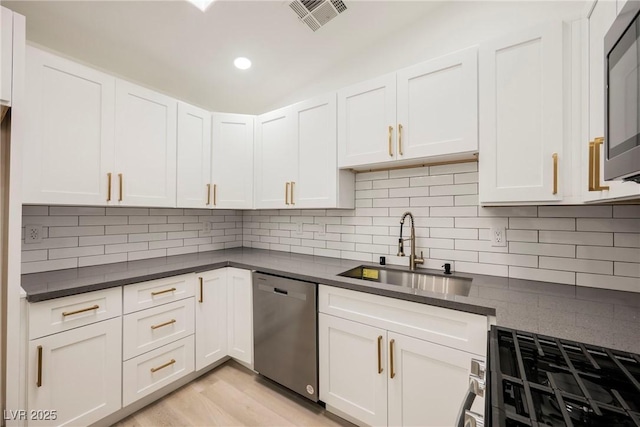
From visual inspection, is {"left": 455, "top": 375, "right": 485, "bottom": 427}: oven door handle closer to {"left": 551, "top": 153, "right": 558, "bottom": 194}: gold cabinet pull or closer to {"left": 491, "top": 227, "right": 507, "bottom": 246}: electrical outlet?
{"left": 551, "top": 153, "right": 558, "bottom": 194}: gold cabinet pull

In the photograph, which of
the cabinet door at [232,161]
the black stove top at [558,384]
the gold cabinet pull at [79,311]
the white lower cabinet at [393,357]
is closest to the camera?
the black stove top at [558,384]

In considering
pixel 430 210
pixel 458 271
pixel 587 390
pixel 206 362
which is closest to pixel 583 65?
pixel 430 210

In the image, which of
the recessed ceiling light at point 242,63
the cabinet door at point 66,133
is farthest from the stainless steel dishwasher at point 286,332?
the recessed ceiling light at point 242,63

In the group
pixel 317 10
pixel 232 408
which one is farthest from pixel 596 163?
pixel 232 408

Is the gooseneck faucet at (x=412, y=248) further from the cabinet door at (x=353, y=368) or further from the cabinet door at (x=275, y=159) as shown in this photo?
the cabinet door at (x=275, y=159)

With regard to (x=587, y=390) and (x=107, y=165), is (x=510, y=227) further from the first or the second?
(x=107, y=165)

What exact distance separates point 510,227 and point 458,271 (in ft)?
1.39

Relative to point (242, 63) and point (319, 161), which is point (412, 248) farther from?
point (242, 63)

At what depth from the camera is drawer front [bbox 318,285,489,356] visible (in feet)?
4.09

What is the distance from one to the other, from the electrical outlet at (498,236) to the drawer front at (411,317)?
2.28ft

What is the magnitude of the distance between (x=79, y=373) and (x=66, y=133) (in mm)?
1384

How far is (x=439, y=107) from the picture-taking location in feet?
5.37

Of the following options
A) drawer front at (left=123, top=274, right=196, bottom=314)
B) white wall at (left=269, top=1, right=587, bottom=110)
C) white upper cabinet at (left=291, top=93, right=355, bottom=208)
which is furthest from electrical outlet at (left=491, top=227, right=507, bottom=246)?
drawer front at (left=123, top=274, right=196, bottom=314)

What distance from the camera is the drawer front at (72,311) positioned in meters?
1.37
